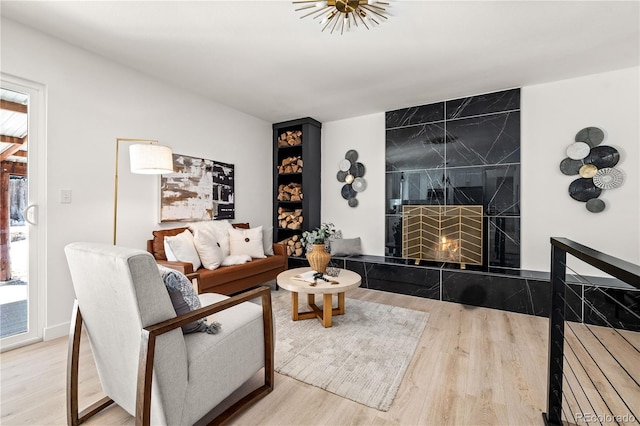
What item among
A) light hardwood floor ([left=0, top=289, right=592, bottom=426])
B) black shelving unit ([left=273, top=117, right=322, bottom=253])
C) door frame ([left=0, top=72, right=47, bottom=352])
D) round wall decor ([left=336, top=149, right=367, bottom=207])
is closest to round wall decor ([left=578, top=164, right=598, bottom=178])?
light hardwood floor ([left=0, top=289, right=592, bottom=426])

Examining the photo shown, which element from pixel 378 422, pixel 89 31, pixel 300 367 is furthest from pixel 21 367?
pixel 89 31

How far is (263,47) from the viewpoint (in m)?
2.58

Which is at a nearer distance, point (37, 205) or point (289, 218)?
point (37, 205)

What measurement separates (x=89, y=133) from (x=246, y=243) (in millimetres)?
1917

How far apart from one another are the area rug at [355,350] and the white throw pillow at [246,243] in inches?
34.5

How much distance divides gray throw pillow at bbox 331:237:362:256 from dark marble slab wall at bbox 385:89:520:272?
45 cm

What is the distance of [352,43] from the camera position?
251 cm

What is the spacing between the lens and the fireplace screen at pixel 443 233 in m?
3.66

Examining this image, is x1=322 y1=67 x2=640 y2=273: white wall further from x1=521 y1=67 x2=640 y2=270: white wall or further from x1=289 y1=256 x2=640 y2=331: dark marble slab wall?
x1=289 y1=256 x2=640 y2=331: dark marble slab wall

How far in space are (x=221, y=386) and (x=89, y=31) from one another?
9.37 ft

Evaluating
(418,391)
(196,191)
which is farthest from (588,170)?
(196,191)

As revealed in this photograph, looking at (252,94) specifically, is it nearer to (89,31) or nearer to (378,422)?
(89,31)

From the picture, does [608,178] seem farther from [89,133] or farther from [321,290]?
[89,133]

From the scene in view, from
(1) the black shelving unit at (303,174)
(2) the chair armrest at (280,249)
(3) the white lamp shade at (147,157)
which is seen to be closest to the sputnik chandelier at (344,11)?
(3) the white lamp shade at (147,157)
